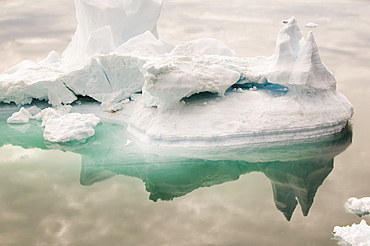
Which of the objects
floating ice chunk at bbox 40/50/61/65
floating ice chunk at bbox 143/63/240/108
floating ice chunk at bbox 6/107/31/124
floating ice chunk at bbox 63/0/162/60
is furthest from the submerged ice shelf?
floating ice chunk at bbox 40/50/61/65

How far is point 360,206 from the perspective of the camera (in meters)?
5.66

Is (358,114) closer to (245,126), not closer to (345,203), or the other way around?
(245,126)

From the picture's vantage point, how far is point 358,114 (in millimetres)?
8602

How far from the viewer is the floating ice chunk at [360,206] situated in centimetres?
562

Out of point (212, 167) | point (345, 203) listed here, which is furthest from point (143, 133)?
point (345, 203)

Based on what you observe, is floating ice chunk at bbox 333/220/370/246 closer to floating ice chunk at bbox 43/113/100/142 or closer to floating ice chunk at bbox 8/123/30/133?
floating ice chunk at bbox 43/113/100/142

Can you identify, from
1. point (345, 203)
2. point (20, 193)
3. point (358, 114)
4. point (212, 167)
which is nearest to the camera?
point (345, 203)

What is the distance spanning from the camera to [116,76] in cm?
892

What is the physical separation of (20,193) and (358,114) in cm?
567

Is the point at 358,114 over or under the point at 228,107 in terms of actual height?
under

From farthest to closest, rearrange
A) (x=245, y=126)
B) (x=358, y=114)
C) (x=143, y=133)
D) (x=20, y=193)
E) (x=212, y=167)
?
1. (x=358, y=114)
2. (x=143, y=133)
3. (x=245, y=126)
4. (x=212, y=167)
5. (x=20, y=193)

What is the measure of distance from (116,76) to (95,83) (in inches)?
15.8

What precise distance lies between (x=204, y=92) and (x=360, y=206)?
10.5ft

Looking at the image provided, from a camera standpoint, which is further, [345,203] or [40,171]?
[40,171]
